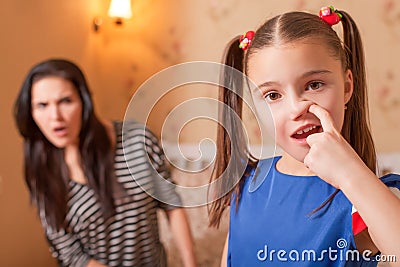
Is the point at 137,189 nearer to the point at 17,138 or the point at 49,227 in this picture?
the point at 49,227

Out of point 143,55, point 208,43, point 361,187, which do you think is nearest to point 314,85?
point 361,187

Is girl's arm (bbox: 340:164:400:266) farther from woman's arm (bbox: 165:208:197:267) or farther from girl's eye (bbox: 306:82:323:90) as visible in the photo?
woman's arm (bbox: 165:208:197:267)

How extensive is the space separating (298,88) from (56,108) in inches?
32.8

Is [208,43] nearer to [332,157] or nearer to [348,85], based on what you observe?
[348,85]

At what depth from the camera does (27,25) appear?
6.37 ft

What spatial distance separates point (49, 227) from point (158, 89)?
2.25 ft

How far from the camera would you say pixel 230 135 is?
75 cm

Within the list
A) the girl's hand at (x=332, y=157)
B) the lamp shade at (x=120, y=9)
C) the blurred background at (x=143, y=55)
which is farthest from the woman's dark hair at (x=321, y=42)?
the lamp shade at (x=120, y=9)

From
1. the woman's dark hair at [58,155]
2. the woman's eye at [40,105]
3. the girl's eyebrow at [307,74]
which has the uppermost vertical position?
the woman's eye at [40,105]

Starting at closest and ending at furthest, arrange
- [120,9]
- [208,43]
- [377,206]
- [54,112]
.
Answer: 1. [377,206]
2. [54,112]
3. [208,43]
4. [120,9]

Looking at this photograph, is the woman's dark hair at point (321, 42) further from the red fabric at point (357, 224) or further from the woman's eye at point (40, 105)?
the woman's eye at point (40, 105)

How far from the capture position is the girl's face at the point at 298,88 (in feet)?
1.95

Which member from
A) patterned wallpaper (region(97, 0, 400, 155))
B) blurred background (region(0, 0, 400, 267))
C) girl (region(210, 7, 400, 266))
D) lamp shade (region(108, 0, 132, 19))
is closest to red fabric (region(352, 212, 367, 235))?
girl (region(210, 7, 400, 266))

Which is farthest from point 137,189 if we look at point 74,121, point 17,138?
point 17,138
